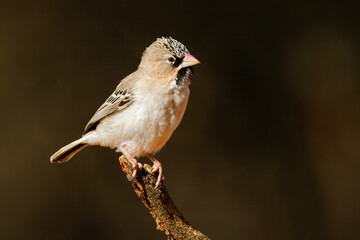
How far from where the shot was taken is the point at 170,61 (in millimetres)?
3326

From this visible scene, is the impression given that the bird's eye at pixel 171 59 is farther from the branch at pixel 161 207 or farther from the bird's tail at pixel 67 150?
the bird's tail at pixel 67 150

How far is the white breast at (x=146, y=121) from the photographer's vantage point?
3.27 metres

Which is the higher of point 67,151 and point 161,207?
point 67,151

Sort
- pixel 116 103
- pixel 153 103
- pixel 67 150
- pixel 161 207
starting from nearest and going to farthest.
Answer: pixel 161 207 → pixel 153 103 → pixel 116 103 → pixel 67 150

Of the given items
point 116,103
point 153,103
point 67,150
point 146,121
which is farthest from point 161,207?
point 67,150

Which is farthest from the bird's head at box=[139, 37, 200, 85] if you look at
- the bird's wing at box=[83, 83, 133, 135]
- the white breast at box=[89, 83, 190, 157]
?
the bird's wing at box=[83, 83, 133, 135]

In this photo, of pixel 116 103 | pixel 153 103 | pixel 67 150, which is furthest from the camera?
pixel 67 150

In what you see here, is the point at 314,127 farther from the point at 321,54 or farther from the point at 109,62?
the point at 109,62

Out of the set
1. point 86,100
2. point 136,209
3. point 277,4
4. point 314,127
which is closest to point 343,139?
point 314,127

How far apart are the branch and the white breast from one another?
234 mm

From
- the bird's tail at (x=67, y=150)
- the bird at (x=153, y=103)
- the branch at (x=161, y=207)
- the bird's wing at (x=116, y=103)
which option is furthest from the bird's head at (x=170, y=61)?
the bird's tail at (x=67, y=150)

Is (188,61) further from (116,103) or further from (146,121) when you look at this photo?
(116,103)

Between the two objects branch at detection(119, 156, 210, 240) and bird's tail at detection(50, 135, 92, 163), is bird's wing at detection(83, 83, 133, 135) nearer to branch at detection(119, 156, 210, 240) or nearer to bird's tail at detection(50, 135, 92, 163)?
bird's tail at detection(50, 135, 92, 163)

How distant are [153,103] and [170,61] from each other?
0.33 metres
